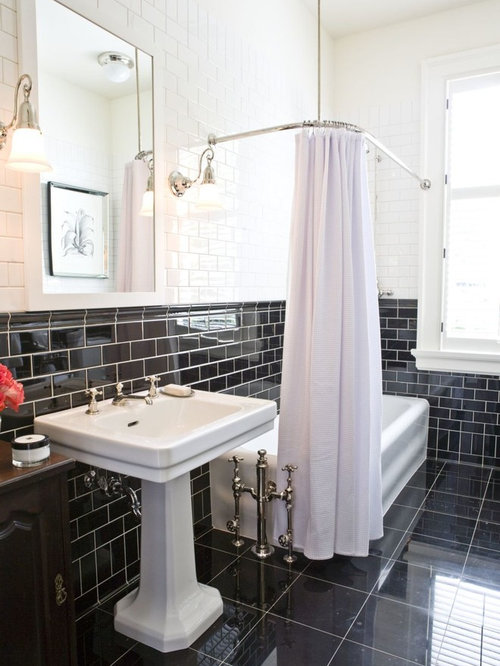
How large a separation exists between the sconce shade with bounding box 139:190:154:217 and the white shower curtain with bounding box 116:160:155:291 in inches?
0.7

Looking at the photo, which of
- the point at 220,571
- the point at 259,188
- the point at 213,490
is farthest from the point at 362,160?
the point at 220,571

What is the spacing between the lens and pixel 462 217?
3645 millimetres

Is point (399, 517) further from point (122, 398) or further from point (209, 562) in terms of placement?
point (122, 398)

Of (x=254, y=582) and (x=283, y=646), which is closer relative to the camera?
(x=283, y=646)

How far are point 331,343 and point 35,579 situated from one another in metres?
1.44

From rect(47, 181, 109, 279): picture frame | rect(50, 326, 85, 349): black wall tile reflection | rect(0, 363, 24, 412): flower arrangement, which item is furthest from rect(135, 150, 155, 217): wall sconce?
rect(0, 363, 24, 412): flower arrangement

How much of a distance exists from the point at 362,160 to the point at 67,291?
4.66ft

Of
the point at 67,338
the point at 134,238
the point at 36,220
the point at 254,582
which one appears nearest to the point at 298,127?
the point at 134,238

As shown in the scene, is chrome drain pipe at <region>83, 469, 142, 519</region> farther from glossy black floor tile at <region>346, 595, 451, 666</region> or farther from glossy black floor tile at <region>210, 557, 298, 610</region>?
glossy black floor tile at <region>346, 595, 451, 666</region>

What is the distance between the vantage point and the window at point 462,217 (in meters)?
3.55

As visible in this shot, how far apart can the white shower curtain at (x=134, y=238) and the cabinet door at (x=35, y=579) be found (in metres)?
0.98

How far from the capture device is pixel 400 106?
3.79 m

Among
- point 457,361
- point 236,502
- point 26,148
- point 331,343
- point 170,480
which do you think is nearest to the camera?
point 26,148

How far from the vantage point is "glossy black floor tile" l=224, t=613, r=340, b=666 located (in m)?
1.75
